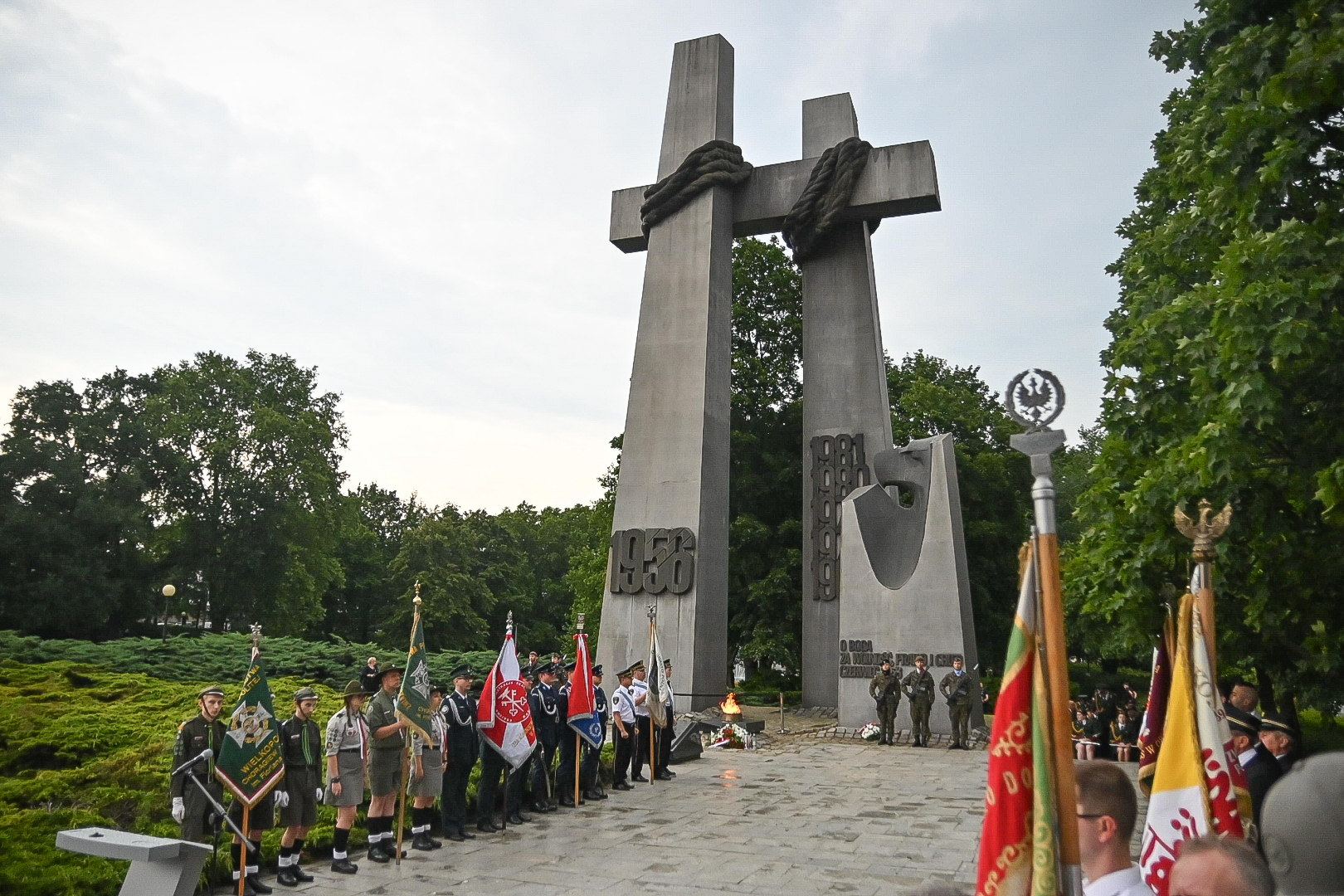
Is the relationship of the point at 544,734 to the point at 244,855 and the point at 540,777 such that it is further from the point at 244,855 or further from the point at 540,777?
the point at 244,855

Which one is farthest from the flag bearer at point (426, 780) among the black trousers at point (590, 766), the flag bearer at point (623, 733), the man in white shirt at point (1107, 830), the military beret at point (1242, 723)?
the man in white shirt at point (1107, 830)

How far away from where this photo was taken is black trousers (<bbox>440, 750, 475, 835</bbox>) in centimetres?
955

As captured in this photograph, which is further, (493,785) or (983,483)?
(983,483)

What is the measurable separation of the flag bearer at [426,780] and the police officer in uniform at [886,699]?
34.3 feet

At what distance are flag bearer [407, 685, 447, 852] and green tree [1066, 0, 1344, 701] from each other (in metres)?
6.55

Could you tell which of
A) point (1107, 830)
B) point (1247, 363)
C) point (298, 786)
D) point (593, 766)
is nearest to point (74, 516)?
point (593, 766)

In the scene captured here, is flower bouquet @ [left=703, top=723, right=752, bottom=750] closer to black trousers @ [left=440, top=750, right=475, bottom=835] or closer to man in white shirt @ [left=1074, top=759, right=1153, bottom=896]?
black trousers @ [left=440, top=750, right=475, bottom=835]

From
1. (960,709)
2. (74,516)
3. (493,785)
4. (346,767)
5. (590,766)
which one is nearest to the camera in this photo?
(346,767)

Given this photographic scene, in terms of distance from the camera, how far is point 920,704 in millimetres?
17719

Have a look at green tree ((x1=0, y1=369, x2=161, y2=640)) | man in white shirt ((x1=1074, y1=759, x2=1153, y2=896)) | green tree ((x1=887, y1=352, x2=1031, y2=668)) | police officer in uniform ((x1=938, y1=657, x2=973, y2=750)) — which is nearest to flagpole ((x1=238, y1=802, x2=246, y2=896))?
man in white shirt ((x1=1074, y1=759, x2=1153, y2=896))

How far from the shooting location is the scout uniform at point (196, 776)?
7.04 m

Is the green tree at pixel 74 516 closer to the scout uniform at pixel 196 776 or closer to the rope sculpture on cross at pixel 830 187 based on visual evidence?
the rope sculpture on cross at pixel 830 187

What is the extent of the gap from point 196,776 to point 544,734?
481cm

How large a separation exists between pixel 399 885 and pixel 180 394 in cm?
3624
